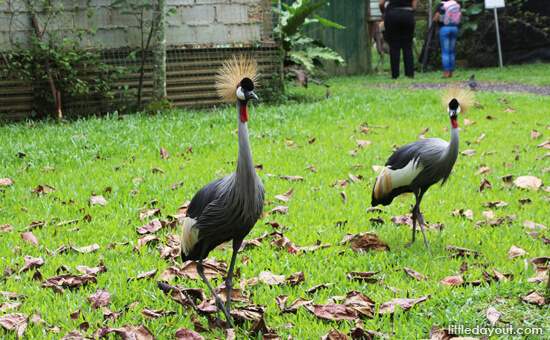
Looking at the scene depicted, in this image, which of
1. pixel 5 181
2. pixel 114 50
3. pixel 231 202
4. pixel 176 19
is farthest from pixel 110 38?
pixel 231 202

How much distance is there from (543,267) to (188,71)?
27.3ft

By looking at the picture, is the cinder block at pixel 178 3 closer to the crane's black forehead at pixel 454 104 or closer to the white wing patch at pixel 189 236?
the crane's black forehead at pixel 454 104

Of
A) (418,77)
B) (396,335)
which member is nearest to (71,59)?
(396,335)

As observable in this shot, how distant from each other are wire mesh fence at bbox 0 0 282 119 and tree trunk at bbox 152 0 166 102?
0.18m

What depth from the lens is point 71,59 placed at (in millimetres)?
9422

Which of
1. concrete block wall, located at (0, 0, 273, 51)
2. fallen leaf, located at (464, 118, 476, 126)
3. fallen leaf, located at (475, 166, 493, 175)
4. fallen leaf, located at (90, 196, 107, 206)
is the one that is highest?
concrete block wall, located at (0, 0, 273, 51)

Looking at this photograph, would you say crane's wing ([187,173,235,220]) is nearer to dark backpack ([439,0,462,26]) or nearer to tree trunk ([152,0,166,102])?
tree trunk ([152,0,166,102])

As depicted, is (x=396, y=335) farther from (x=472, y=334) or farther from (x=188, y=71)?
(x=188, y=71)

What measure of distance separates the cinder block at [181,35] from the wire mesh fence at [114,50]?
20mm

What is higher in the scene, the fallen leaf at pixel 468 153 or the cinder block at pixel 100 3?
the cinder block at pixel 100 3

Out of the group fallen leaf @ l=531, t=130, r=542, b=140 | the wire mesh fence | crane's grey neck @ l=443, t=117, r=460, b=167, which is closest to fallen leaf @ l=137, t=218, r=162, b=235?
crane's grey neck @ l=443, t=117, r=460, b=167

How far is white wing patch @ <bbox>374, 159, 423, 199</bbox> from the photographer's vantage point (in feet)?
14.7

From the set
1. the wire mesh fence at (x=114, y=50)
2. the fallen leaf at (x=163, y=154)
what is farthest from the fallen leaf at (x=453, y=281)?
the wire mesh fence at (x=114, y=50)

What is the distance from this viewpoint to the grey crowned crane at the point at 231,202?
3150 mm
